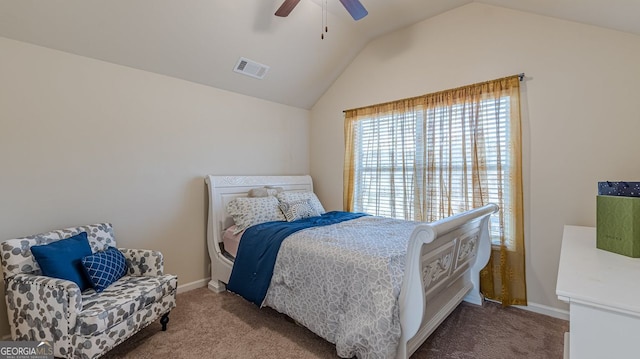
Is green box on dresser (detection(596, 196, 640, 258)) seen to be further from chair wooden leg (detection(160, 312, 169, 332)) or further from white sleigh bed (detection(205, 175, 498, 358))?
chair wooden leg (detection(160, 312, 169, 332))

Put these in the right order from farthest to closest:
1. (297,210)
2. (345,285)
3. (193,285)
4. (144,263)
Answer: (297,210)
(193,285)
(144,263)
(345,285)

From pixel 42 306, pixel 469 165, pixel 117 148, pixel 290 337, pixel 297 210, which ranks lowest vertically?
pixel 290 337

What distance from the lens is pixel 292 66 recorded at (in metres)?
3.57

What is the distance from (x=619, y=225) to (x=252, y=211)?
9.06 ft

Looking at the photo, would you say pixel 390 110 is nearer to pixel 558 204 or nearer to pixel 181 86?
pixel 558 204

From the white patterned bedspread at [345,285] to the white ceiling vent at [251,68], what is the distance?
210cm

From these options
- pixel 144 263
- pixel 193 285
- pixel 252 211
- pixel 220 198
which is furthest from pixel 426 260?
pixel 193 285

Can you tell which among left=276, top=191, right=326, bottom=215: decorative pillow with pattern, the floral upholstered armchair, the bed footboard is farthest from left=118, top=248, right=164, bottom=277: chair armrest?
the bed footboard

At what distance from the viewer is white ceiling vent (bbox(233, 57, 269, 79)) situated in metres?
3.20

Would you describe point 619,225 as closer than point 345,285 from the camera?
Yes

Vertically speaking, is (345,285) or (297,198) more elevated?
(297,198)

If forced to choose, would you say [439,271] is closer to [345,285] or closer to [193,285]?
[345,285]

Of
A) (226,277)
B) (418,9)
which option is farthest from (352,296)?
(418,9)

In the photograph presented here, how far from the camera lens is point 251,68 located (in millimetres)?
3311
